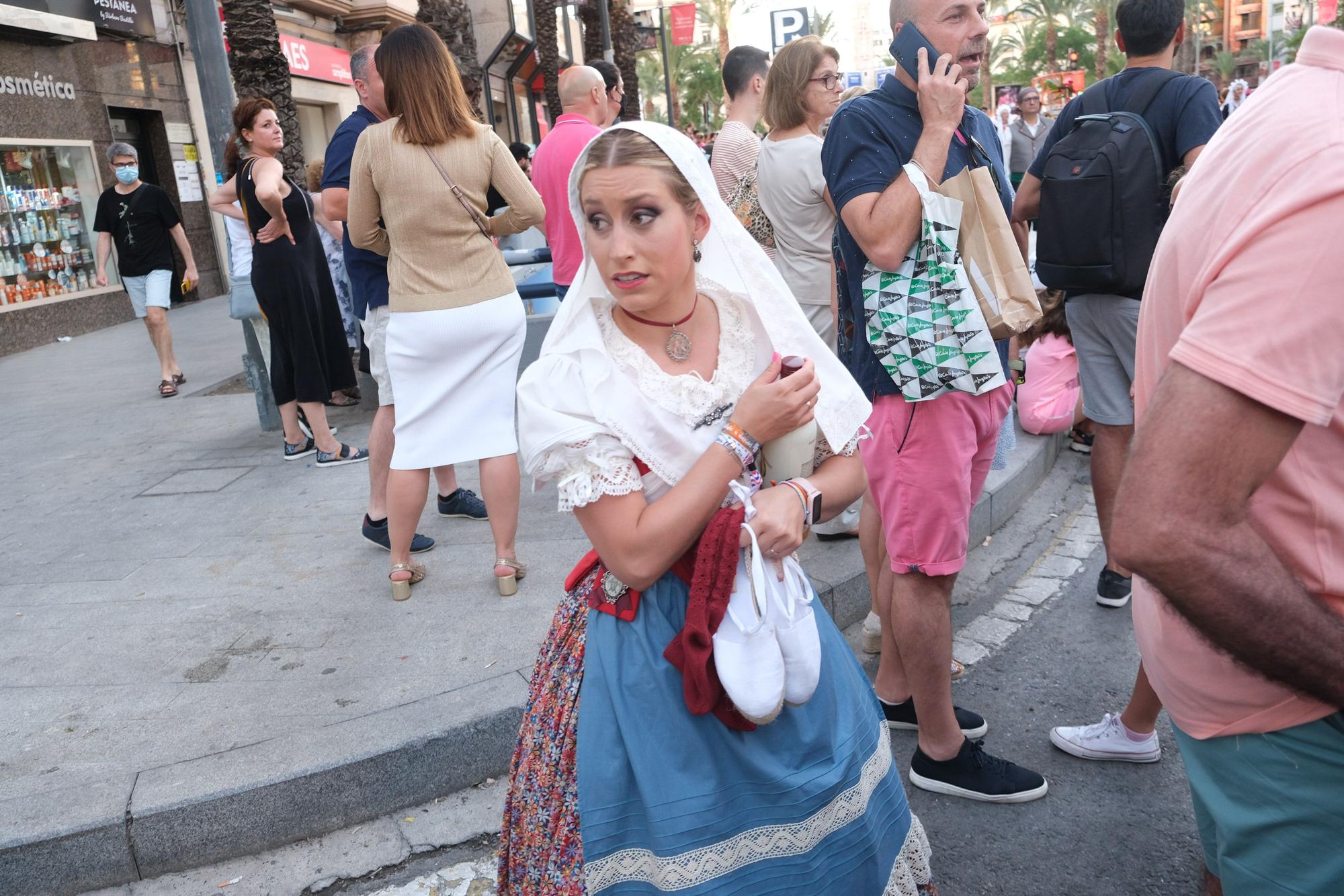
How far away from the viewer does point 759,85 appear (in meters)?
5.64

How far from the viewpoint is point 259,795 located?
9.22 feet

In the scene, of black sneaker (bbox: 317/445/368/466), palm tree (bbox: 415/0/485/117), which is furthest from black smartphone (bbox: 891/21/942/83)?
palm tree (bbox: 415/0/485/117)

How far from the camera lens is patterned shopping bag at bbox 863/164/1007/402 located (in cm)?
253

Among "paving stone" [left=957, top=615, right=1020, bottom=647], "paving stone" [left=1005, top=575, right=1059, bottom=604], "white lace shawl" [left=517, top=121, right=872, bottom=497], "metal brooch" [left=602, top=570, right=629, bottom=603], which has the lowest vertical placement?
"paving stone" [left=1005, top=575, right=1059, bottom=604]

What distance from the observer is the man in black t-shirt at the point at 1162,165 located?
3502mm

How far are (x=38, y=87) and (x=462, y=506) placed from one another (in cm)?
1137

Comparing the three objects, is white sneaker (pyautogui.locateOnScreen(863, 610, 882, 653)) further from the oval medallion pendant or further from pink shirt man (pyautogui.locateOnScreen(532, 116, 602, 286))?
pink shirt man (pyautogui.locateOnScreen(532, 116, 602, 286))

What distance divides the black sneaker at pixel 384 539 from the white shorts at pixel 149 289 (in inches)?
207

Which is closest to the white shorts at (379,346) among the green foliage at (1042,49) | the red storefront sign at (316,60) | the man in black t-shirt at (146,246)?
the man in black t-shirt at (146,246)

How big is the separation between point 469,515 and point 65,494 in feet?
8.57

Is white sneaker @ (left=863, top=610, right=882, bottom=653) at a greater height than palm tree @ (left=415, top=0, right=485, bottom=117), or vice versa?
palm tree @ (left=415, top=0, right=485, bottom=117)

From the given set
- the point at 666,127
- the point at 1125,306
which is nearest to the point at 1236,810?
the point at 666,127

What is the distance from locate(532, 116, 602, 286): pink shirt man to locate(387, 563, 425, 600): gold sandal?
1.89 meters

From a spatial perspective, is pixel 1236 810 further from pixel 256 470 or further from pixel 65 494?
pixel 65 494
